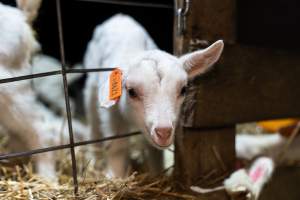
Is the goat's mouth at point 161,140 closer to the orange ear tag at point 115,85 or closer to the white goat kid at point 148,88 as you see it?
the white goat kid at point 148,88

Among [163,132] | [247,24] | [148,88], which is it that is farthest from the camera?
[247,24]

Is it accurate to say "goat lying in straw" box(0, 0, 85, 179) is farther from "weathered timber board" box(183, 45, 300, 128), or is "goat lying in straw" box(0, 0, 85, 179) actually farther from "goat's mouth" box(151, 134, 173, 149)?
"weathered timber board" box(183, 45, 300, 128)

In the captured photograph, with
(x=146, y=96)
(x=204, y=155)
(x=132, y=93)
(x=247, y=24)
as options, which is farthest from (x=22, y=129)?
(x=247, y=24)

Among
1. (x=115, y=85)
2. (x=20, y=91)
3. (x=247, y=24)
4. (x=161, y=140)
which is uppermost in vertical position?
(x=247, y=24)

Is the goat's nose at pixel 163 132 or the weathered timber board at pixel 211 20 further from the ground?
the weathered timber board at pixel 211 20

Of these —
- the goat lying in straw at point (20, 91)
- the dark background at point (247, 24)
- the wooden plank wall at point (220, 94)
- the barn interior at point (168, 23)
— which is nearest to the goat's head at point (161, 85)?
the wooden plank wall at point (220, 94)

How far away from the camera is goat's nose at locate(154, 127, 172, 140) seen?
173 cm

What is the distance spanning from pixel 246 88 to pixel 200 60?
50cm

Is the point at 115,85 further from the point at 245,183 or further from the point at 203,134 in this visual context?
the point at 245,183

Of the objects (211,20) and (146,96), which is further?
(211,20)

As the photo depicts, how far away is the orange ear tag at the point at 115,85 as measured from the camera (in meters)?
1.87

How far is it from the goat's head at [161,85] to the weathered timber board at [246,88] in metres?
0.21

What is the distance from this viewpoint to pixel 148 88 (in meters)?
1.87

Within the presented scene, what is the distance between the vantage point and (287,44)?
4043 mm
